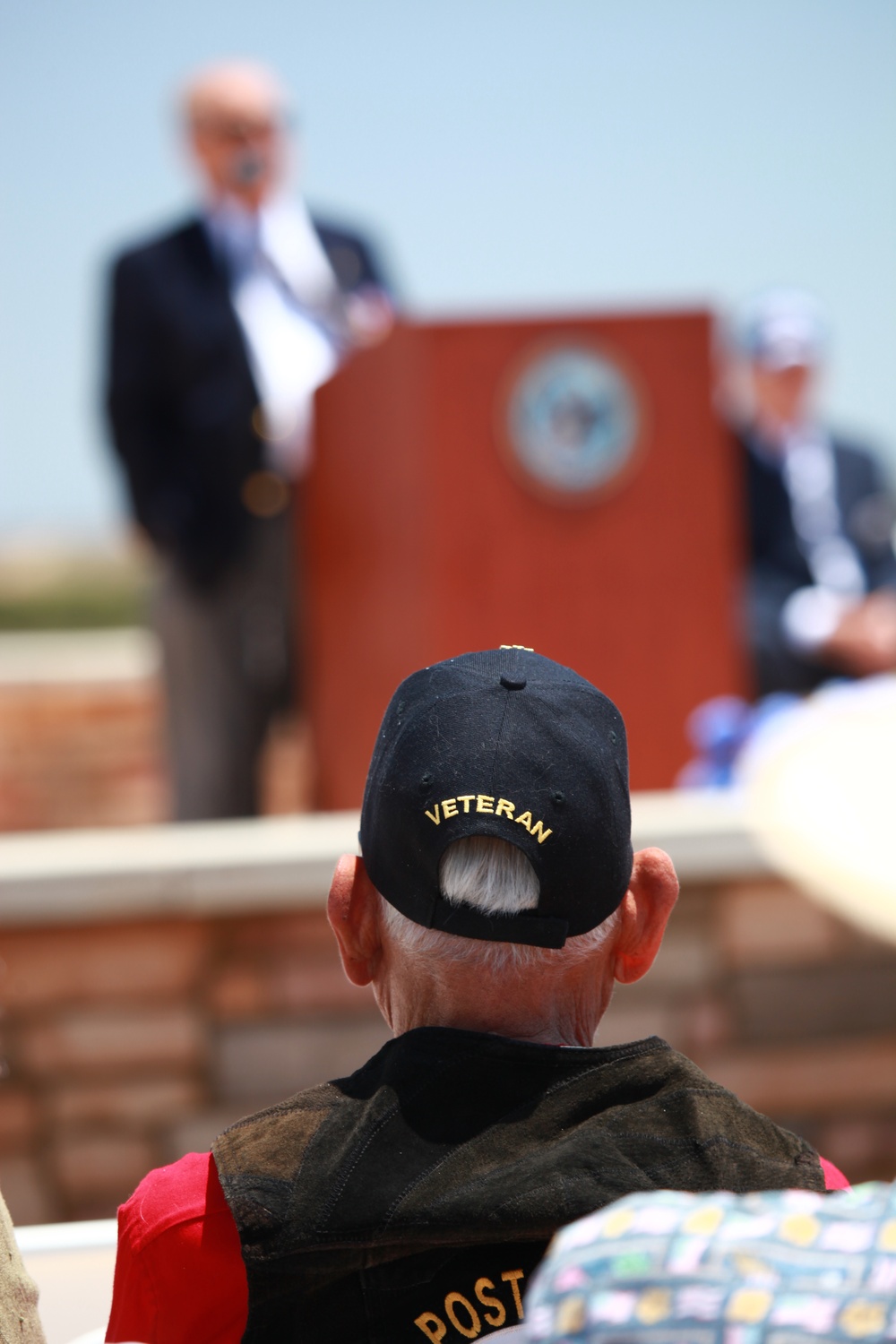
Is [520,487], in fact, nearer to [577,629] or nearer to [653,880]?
[577,629]

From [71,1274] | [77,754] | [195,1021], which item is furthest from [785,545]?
[77,754]

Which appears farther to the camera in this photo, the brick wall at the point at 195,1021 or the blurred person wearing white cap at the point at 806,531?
the blurred person wearing white cap at the point at 806,531

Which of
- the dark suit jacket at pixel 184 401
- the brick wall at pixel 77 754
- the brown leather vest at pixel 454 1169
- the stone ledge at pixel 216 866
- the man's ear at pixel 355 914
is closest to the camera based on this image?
the brown leather vest at pixel 454 1169

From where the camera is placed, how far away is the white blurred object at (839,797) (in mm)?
1885

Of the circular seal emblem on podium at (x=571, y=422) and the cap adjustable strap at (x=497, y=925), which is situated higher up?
the cap adjustable strap at (x=497, y=925)

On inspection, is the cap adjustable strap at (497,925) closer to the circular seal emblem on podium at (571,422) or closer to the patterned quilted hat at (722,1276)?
the patterned quilted hat at (722,1276)

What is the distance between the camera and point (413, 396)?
3.43m

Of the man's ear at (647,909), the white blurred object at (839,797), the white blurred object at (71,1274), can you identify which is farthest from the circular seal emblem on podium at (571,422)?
the man's ear at (647,909)

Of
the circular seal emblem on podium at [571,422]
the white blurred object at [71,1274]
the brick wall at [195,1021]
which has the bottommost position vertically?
the brick wall at [195,1021]

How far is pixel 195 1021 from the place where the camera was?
124 inches

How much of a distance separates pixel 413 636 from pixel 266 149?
140 centimetres

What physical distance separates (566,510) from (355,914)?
247 cm

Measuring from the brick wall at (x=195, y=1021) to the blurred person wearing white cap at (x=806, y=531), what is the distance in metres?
0.93

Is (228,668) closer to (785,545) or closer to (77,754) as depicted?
(785,545)
